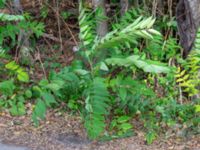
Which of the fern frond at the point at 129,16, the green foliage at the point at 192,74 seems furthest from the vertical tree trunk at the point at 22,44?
the green foliage at the point at 192,74

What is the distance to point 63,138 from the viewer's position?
4934 mm

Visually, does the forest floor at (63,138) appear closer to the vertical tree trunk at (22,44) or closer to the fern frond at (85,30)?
the fern frond at (85,30)

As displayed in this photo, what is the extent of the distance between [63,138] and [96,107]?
0.63 m

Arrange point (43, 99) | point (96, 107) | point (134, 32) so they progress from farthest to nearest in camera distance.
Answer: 1. point (43, 99)
2. point (96, 107)
3. point (134, 32)

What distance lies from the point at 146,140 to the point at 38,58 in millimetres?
2266

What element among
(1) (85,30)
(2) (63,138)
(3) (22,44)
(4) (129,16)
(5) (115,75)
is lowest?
(2) (63,138)

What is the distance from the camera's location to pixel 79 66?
5.27 m

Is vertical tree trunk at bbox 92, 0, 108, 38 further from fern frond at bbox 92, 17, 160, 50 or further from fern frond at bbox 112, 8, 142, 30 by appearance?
fern frond at bbox 92, 17, 160, 50

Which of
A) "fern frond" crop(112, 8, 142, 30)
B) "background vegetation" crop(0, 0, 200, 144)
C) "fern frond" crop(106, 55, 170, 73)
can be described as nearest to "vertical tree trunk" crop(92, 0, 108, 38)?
"background vegetation" crop(0, 0, 200, 144)

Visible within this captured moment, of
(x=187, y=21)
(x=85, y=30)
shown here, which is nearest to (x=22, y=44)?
(x=85, y=30)

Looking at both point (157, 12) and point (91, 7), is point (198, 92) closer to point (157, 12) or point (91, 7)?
point (157, 12)

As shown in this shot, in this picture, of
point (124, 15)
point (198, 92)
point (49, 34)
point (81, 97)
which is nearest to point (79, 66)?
point (81, 97)

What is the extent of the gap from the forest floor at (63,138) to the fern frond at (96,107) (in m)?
0.28

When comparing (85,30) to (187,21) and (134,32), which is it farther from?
(187,21)
